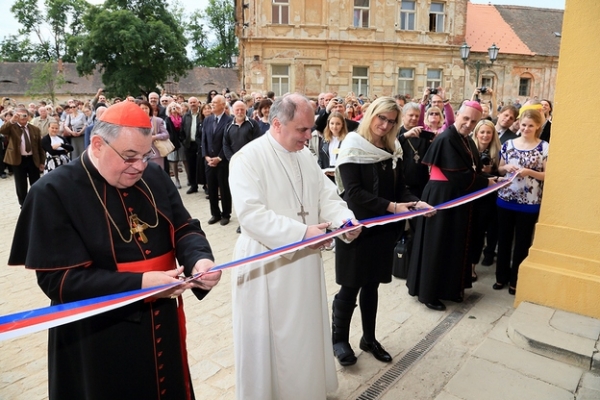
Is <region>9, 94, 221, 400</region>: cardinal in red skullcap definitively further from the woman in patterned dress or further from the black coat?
the woman in patterned dress

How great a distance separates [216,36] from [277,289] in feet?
173

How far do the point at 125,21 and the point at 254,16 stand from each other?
955cm

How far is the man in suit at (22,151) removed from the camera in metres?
8.34

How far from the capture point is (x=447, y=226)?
4457 mm

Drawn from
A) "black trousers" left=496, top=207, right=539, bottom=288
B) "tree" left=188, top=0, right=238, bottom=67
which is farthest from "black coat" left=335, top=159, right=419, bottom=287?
"tree" left=188, top=0, right=238, bottom=67

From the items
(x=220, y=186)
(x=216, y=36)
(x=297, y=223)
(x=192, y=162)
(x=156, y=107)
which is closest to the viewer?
(x=297, y=223)

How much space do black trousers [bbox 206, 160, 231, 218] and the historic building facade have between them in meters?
17.2

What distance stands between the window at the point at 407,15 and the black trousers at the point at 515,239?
23566 millimetres

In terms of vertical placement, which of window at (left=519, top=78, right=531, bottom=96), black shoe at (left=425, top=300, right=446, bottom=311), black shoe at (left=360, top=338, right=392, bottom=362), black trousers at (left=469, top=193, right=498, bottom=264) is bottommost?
black shoe at (left=425, top=300, right=446, bottom=311)

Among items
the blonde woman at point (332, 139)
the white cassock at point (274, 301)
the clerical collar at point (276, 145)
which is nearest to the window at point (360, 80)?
the blonde woman at point (332, 139)

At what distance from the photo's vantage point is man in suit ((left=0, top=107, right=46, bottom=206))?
8344 mm

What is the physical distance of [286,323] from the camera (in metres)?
2.67

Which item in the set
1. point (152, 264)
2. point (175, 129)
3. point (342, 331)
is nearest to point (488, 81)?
point (175, 129)

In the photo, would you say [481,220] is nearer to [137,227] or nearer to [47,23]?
[137,227]
